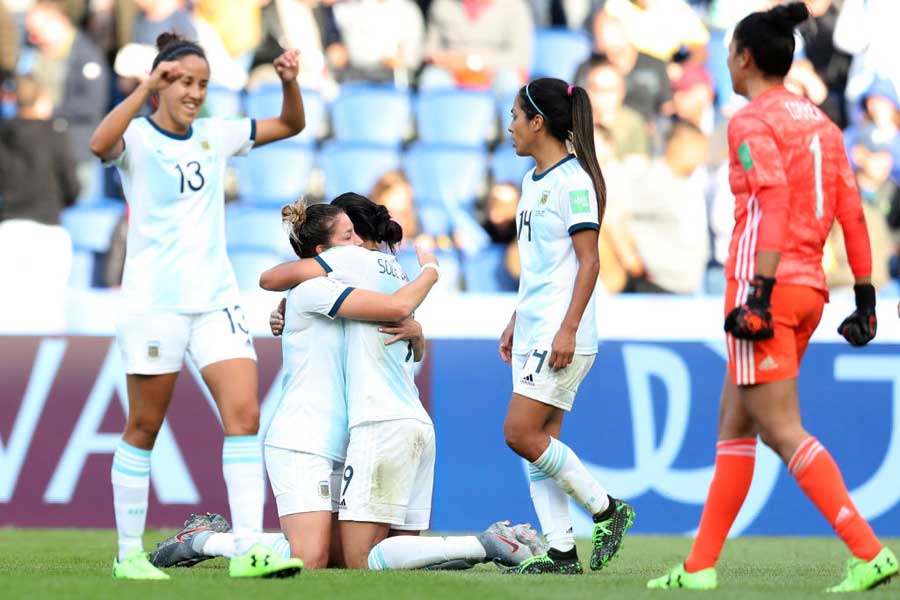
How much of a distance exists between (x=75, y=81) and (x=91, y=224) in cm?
122

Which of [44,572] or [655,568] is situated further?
[655,568]

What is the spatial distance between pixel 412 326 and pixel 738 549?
2628mm

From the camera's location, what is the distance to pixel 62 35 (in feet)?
36.3

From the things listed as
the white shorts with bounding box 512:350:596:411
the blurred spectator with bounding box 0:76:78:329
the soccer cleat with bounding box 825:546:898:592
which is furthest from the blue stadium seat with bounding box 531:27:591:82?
the soccer cleat with bounding box 825:546:898:592

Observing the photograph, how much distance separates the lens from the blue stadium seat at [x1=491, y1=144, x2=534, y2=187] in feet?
36.8

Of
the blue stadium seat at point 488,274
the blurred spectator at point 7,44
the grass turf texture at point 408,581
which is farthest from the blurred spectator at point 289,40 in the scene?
the grass turf texture at point 408,581

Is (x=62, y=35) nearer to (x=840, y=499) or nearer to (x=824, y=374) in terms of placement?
(x=824, y=374)

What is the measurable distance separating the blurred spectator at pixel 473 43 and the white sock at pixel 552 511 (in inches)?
250

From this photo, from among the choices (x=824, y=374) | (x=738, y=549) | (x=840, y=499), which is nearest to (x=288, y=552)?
(x=840, y=499)

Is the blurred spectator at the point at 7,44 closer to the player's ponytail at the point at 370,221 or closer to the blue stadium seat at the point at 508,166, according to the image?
the blue stadium seat at the point at 508,166

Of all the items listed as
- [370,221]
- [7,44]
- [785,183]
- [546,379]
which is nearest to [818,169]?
[785,183]

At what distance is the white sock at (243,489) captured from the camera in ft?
16.3

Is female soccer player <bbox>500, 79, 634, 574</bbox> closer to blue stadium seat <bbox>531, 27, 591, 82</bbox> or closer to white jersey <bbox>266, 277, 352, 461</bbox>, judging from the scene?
white jersey <bbox>266, 277, 352, 461</bbox>

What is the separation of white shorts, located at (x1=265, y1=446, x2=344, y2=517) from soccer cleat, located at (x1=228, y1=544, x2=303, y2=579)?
695mm
